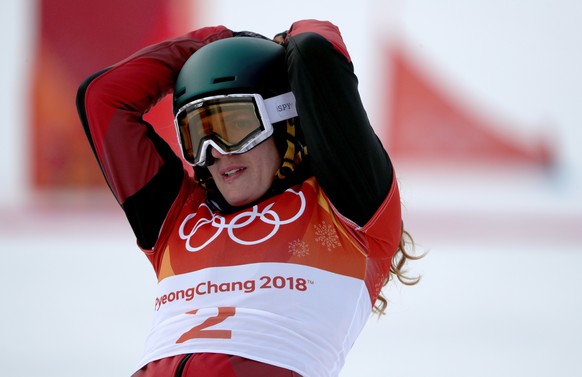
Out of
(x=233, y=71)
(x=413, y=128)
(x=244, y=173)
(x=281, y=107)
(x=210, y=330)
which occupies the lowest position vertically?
(x=413, y=128)

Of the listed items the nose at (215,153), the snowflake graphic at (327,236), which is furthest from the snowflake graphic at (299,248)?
the nose at (215,153)

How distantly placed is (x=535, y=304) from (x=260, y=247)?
112 inches

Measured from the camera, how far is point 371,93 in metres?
8.15

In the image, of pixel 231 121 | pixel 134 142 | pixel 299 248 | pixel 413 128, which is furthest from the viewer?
pixel 413 128

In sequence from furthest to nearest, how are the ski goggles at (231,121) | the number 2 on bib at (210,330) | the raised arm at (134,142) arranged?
the raised arm at (134,142) → the ski goggles at (231,121) → the number 2 on bib at (210,330)

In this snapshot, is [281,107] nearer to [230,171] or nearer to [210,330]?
[230,171]

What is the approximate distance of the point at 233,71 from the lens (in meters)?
2.22

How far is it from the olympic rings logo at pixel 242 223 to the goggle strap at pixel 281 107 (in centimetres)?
19

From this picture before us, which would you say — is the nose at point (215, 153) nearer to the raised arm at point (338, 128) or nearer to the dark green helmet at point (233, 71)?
the dark green helmet at point (233, 71)

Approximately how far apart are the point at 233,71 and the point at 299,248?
1.60ft

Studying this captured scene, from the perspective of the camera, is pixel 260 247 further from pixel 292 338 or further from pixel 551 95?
pixel 551 95

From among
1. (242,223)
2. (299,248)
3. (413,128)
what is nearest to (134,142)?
(242,223)

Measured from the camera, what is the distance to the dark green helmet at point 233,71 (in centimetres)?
222

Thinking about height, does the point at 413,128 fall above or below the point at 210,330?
below
